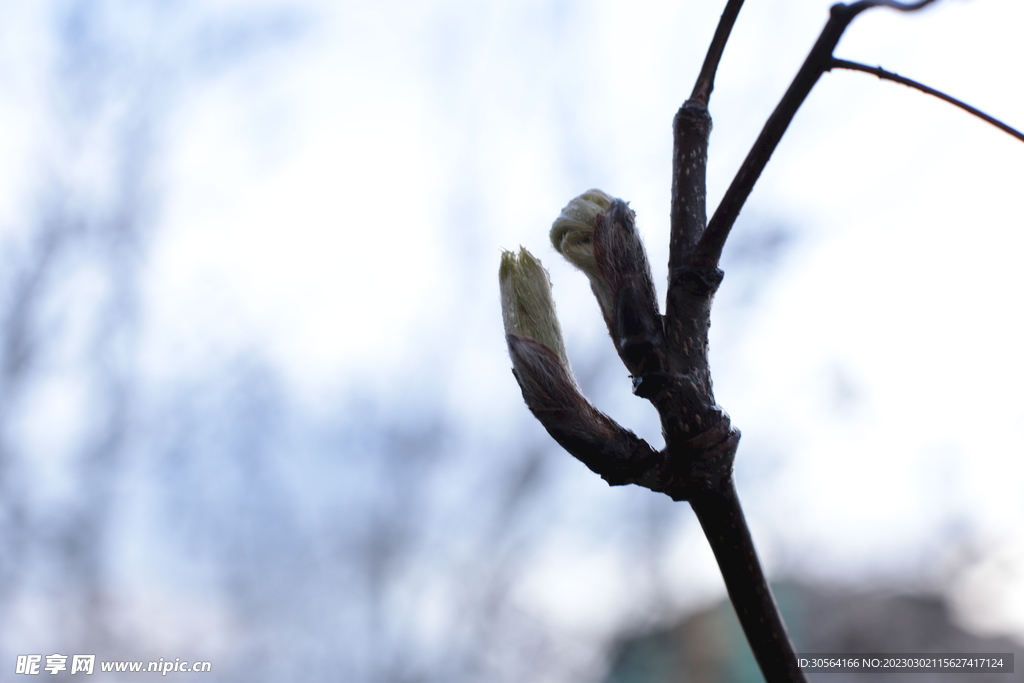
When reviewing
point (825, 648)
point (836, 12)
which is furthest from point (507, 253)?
point (825, 648)

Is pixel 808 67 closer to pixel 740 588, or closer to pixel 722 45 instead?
pixel 722 45

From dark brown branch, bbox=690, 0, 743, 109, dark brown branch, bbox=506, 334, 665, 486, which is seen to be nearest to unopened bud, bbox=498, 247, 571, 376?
dark brown branch, bbox=506, 334, 665, 486

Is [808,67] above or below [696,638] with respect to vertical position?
below

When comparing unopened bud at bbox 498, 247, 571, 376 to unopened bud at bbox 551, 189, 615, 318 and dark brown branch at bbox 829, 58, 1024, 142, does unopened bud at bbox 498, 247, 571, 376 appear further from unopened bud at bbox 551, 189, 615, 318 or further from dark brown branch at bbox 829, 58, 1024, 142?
dark brown branch at bbox 829, 58, 1024, 142

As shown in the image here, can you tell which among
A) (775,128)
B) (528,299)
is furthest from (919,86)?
(528,299)

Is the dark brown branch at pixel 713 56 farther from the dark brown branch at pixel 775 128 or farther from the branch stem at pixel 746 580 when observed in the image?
the branch stem at pixel 746 580

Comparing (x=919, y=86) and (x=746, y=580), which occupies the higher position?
(x=919, y=86)

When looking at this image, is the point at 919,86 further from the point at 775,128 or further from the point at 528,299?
the point at 528,299
